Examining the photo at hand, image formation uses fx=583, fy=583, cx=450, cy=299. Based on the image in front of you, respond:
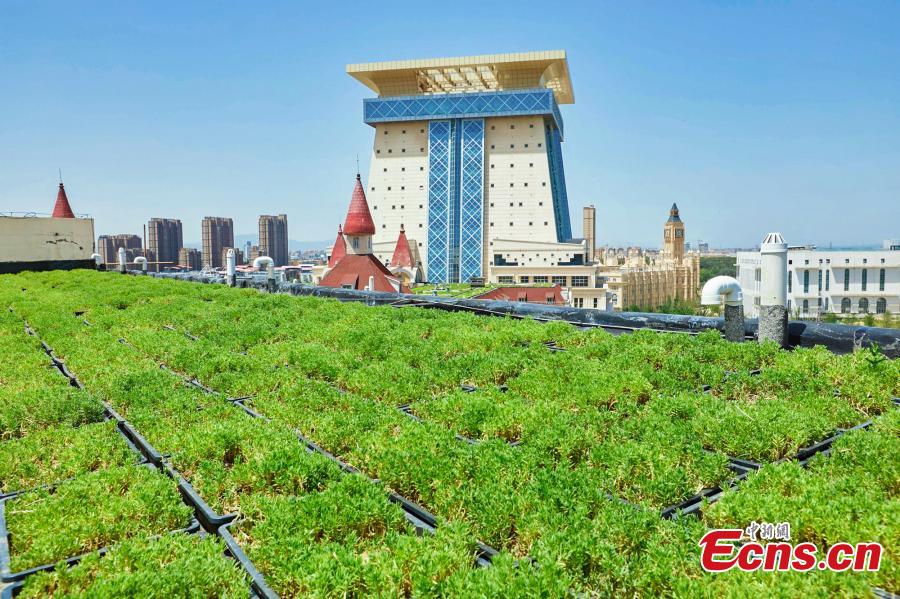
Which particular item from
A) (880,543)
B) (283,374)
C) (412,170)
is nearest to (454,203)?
(412,170)

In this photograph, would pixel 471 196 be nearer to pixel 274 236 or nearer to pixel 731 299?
pixel 731 299

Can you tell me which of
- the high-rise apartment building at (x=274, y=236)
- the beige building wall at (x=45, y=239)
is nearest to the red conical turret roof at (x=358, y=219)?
the beige building wall at (x=45, y=239)

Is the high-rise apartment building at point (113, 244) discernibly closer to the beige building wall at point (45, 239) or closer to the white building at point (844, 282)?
the beige building wall at point (45, 239)

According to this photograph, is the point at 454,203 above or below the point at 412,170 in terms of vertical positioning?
below

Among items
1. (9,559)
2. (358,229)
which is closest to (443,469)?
(9,559)

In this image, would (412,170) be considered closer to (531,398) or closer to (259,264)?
(259,264)

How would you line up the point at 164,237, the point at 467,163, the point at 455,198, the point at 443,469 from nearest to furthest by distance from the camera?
the point at 443,469, the point at 467,163, the point at 455,198, the point at 164,237

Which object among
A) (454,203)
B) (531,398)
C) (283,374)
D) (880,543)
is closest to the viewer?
(880,543)
